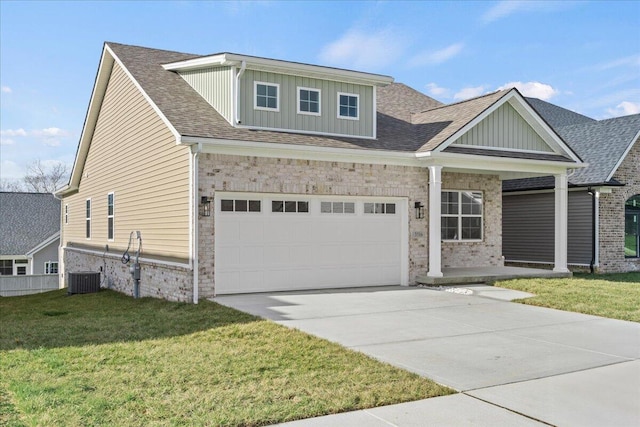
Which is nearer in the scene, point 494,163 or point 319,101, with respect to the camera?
point 319,101

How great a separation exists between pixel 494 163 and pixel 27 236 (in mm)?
26502

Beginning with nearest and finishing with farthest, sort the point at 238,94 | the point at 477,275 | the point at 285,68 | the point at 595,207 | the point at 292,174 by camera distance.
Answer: the point at 292,174
the point at 238,94
the point at 285,68
the point at 477,275
the point at 595,207

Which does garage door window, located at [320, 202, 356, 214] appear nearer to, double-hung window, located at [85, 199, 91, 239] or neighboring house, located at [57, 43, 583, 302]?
neighboring house, located at [57, 43, 583, 302]

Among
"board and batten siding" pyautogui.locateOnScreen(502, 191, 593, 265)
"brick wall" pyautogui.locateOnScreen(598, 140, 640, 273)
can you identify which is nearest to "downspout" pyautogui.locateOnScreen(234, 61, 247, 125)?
"board and batten siding" pyautogui.locateOnScreen(502, 191, 593, 265)

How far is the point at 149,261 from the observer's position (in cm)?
1419

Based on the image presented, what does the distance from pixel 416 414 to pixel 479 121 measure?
1152cm

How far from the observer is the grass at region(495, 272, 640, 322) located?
1086 cm

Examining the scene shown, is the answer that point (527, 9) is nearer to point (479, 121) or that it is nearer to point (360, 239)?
point (479, 121)

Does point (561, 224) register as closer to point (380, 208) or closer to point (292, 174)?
point (380, 208)

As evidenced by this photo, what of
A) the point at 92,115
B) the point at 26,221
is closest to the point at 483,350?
the point at 92,115

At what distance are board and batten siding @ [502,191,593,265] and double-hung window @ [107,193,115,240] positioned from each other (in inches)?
563

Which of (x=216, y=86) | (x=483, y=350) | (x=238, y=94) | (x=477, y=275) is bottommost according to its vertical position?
(x=483, y=350)

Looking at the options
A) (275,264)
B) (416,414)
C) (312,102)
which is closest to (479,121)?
(312,102)

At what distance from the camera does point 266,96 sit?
13914 mm
